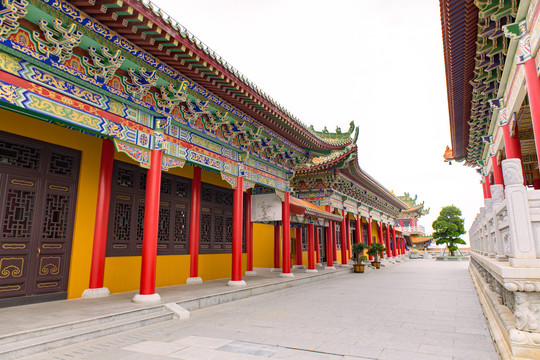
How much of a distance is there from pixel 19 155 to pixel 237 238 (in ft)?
16.0

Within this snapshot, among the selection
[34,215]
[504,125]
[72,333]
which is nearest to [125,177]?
[34,215]

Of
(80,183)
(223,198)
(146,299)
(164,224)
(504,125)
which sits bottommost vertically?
(146,299)

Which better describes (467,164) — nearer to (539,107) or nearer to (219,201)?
(539,107)

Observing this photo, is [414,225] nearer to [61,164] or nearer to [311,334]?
[311,334]

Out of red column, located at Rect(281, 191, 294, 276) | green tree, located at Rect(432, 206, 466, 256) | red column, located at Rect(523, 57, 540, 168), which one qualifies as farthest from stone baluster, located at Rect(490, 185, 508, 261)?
green tree, located at Rect(432, 206, 466, 256)

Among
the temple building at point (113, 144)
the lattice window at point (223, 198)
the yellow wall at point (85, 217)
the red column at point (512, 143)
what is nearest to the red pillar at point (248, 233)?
the lattice window at point (223, 198)

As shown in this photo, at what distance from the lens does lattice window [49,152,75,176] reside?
6.04 m

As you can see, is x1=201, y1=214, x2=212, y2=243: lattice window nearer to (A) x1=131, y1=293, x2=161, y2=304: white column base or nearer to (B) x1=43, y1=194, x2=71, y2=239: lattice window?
(A) x1=131, y1=293, x2=161, y2=304: white column base

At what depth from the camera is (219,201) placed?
33.4 feet

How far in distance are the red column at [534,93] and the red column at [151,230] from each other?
6.48 metres

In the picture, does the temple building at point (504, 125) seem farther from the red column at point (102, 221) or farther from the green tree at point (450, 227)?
the green tree at point (450, 227)

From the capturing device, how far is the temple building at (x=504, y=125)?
2.95 m

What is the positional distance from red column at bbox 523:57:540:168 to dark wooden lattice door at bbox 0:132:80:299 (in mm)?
8229

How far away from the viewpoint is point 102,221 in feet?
21.3
